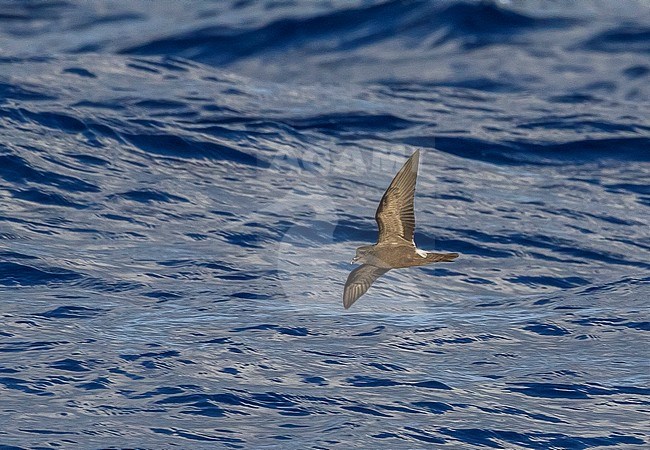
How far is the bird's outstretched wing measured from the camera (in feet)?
30.5

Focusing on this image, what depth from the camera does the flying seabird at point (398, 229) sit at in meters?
8.28

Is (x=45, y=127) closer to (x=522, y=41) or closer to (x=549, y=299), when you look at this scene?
(x=549, y=299)

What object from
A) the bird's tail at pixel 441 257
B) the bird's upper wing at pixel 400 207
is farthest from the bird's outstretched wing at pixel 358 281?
the bird's tail at pixel 441 257

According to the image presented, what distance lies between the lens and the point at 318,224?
15664 millimetres

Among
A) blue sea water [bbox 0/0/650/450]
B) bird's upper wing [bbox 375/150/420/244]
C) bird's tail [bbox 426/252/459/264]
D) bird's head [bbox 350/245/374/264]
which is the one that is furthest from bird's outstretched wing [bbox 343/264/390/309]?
blue sea water [bbox 0/0/650/450]

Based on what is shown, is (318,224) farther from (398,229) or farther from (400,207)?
(400,207)

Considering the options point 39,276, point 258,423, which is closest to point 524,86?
point 39,276

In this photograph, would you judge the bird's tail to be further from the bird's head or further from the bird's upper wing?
the bird's head

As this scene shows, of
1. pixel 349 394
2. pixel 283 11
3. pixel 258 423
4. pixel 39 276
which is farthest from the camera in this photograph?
pixel 283 11

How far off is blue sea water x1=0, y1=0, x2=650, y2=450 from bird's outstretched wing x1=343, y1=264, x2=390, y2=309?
4.35 feet

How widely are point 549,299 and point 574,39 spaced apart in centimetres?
1127

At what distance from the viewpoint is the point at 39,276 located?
13.2 meters

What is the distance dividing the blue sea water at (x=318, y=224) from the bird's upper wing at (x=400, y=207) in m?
2.22

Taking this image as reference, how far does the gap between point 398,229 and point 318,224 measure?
23.7 ft
